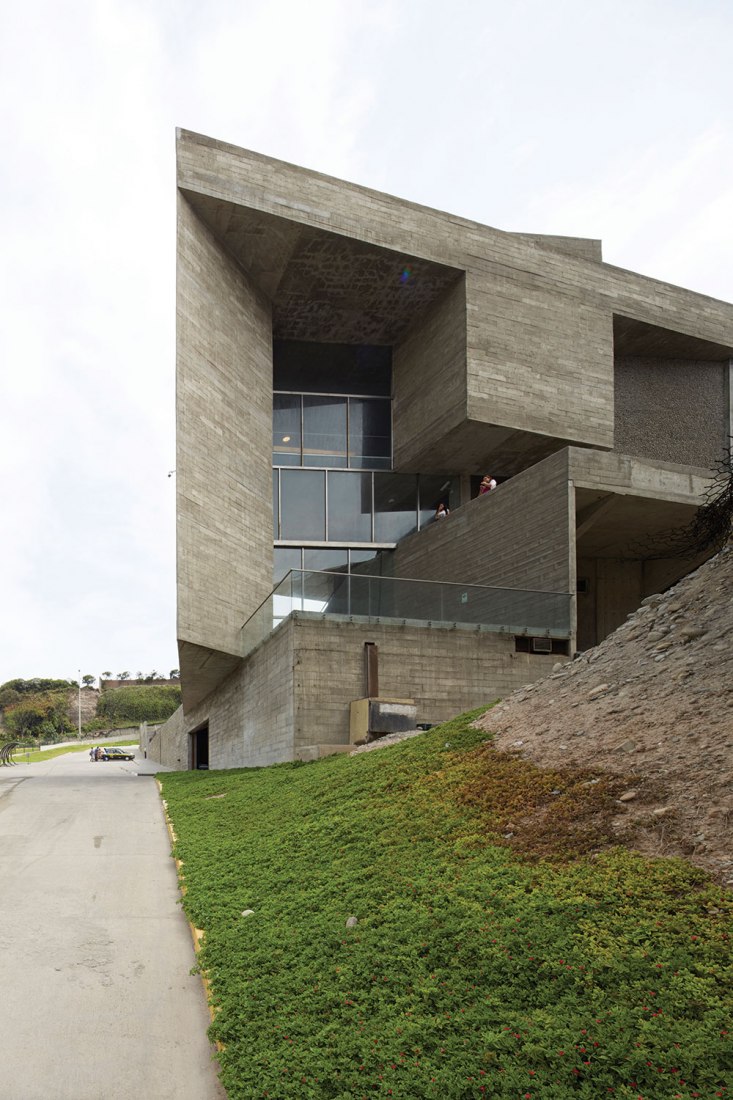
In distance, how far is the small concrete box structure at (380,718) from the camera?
53.7 ft

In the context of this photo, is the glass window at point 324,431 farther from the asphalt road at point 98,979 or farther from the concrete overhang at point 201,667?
the asphalt road at point 98,979

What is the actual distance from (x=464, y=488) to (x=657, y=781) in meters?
20.5

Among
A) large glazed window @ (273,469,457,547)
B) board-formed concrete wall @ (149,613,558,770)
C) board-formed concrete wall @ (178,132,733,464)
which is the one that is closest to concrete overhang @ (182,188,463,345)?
board-formed concrete wall @ (178,132,733,464)

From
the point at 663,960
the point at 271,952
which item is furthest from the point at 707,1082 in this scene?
the point at 271,952

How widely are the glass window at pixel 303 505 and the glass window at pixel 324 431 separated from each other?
55 cm

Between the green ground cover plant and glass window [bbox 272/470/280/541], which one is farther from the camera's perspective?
glass window [bbox 272/470/280/541]

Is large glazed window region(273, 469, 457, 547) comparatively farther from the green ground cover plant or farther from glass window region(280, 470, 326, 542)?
the green ground cover plant

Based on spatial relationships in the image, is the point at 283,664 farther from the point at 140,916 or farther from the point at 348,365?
the point at 348,365

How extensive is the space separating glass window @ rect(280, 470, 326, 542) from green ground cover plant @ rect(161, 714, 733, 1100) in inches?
738

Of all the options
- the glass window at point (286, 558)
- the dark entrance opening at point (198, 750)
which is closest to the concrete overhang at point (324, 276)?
the glass window at point (286, 558)

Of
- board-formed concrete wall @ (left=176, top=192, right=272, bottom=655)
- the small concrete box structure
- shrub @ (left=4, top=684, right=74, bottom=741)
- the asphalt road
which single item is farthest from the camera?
shrub @ (left=4, top=684, right=74, bottom=741)

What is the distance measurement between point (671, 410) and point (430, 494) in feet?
26.9

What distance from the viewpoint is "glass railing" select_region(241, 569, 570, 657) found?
18.1m

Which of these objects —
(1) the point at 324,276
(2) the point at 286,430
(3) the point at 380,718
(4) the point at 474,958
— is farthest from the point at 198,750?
(4) the point at 474,958
